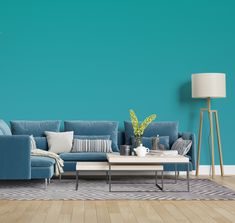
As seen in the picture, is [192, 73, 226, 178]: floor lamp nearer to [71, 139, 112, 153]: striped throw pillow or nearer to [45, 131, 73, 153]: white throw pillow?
[71, 139, 112, 153]: striped throw pillow

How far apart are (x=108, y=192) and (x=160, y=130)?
1.95m

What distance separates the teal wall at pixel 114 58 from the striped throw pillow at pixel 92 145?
0.66 metres

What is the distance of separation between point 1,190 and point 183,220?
8.25 ft

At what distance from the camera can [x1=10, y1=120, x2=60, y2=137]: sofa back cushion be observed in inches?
290

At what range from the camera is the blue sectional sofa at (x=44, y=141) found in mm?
5945

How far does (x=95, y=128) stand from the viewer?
749cm

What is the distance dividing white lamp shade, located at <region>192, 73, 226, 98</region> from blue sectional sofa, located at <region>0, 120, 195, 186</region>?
23.1 inches

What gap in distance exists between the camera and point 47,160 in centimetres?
615

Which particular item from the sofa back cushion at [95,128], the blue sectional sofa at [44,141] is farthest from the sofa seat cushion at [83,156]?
the sofa back cushion at [95,128]

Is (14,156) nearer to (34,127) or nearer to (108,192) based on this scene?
(108,192)

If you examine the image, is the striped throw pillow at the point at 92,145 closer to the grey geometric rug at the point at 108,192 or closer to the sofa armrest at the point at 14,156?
the grey geometric rug at the point at 108,192

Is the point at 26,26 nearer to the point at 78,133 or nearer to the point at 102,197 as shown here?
the point at 78,133

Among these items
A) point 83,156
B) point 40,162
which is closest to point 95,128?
point 83,156

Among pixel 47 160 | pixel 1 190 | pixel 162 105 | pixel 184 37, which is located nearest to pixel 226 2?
pixel 184 37
